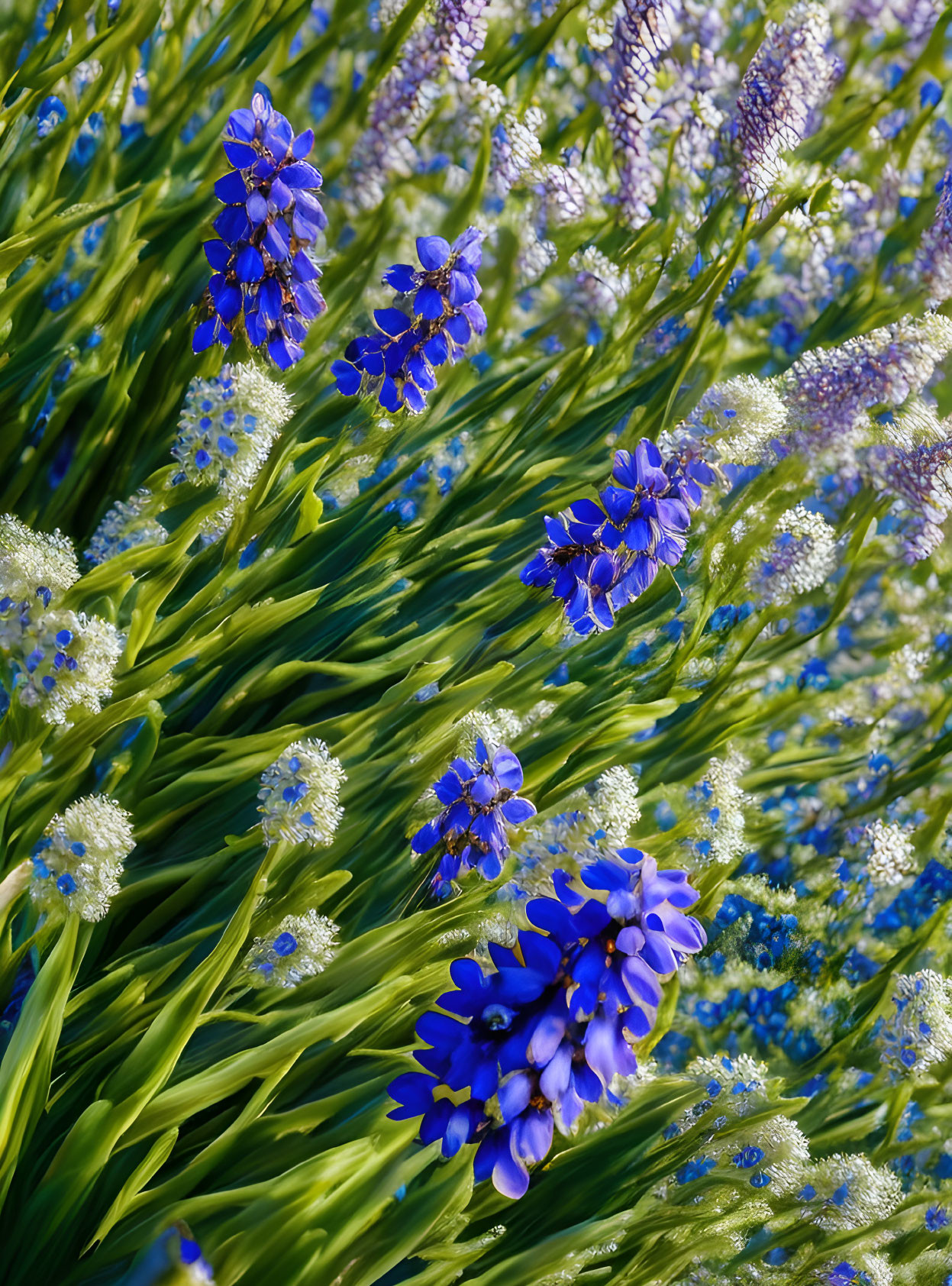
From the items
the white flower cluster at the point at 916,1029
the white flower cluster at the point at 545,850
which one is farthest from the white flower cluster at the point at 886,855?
the white flower cluster at the point at 545,850

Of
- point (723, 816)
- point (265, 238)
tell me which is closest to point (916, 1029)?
point (723, 816)

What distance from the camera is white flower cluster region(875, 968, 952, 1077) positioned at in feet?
3.96

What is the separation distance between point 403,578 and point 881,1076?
88cm

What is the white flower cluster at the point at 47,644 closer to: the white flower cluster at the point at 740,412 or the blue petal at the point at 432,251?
the blue petal at the point at 432,251

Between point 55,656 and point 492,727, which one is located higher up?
point 492,727

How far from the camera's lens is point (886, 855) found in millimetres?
1255

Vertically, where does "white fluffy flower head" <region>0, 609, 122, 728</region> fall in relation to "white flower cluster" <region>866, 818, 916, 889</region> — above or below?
below

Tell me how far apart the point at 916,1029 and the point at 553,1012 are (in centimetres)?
70

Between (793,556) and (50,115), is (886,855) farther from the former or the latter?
(50,115)

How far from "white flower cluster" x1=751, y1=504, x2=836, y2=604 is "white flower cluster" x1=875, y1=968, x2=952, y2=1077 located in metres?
0.53

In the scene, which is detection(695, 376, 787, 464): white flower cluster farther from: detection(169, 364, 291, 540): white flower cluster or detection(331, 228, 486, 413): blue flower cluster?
detection(169, 364, 291, 540): white flower cluster

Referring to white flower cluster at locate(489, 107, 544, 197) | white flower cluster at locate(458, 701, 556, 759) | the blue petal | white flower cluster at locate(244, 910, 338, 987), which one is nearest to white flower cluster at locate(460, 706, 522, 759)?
white flower cluster at locate(458, 701, 556, 759)

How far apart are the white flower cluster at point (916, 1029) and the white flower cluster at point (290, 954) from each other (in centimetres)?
75

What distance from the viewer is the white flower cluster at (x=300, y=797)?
0.93 meters
